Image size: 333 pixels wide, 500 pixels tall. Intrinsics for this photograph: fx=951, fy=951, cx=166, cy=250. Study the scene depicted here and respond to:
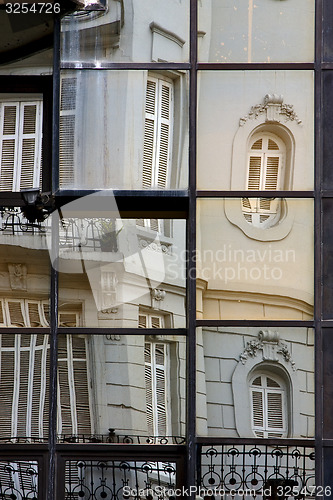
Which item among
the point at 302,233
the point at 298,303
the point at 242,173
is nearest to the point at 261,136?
the point at 242,173

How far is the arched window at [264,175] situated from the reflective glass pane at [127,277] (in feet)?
2.82

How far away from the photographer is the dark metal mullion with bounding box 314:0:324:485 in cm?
1038

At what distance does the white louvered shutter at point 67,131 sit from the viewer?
10.9 meters

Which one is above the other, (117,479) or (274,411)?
(274,411)

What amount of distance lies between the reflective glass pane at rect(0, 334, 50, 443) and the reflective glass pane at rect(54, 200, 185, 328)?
1.53ft

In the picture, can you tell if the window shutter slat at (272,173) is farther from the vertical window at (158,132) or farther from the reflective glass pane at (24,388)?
the reflective glass pane at (24,388)

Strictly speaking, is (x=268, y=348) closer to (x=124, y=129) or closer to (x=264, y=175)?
(x=264, y=175)

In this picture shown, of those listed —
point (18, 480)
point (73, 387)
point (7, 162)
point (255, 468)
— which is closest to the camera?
point (255, 468)

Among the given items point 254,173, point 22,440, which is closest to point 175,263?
point 254,173

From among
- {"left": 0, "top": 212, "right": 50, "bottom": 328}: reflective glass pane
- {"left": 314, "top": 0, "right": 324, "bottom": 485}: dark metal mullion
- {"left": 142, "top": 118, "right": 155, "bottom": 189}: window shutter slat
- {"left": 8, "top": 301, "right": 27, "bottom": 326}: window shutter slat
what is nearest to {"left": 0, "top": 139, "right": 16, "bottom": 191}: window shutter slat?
{"left": 0, "top": 212, "right": 50, "bottom": 328}: reflective glass pane

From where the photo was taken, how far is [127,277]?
10.9 m

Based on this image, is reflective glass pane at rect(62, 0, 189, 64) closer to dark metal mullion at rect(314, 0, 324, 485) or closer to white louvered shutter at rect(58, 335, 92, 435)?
dark metal mullion at rect(314, 0, 324, 485)

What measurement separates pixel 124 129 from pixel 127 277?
1700 millimetres

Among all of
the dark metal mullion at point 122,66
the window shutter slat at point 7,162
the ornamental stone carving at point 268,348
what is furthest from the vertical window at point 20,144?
the ornamental stone carving at point 268,348
